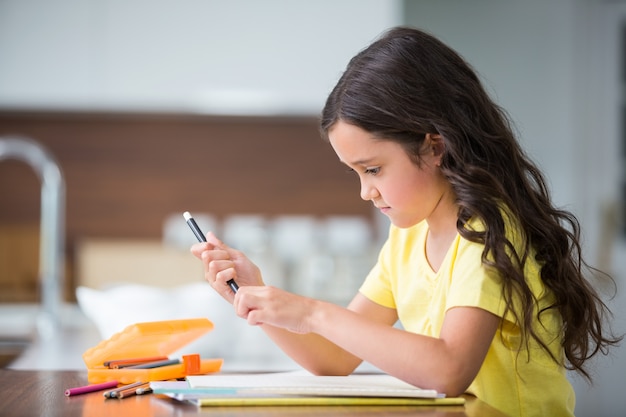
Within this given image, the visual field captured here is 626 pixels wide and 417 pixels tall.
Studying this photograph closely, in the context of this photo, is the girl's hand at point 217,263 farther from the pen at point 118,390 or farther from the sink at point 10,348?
the sink at point 10,348

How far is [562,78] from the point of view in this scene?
4477 millimetres

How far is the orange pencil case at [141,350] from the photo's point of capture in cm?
110

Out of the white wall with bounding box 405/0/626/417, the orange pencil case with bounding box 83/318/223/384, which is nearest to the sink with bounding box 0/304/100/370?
the orange pencil case with bounding box 83/318/223/384

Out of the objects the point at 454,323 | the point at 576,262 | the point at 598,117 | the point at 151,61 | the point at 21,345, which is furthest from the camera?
the point at 598,117

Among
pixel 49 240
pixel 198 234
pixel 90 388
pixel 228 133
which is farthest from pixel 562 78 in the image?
pixel 90 388

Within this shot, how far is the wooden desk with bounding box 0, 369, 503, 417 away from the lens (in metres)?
0.90

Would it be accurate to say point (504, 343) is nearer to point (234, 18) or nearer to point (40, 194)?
point (234, 18)

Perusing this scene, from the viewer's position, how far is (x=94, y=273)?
3.62 m

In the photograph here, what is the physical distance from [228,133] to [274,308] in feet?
9.77

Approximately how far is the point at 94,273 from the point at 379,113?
2.68 metres

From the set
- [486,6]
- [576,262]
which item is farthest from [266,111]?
[576,262]

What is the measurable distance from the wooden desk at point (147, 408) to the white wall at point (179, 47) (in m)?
2.49

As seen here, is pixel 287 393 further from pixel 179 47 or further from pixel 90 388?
pixel 179 47

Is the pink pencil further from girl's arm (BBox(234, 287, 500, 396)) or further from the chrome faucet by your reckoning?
the chrome faucet
